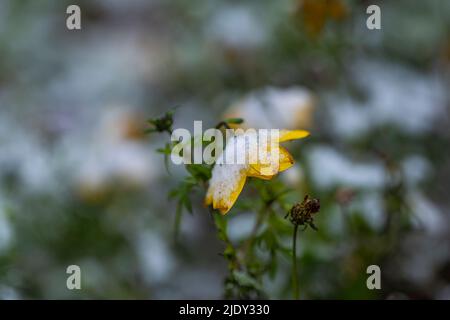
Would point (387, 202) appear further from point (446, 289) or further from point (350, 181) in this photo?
point (446, 289)

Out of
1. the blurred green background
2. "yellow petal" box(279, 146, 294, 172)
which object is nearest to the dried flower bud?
"yellow petal" box(279, 146, 294, 172)

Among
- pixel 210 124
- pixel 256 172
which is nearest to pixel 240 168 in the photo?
pixel 256 172

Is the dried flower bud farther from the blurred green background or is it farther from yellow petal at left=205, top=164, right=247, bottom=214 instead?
the blurred green background

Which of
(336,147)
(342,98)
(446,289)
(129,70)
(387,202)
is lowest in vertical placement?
(446,289)

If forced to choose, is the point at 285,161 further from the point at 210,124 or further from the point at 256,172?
the point at 210,124
